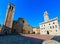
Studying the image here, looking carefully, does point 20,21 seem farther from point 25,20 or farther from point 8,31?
point 8,31

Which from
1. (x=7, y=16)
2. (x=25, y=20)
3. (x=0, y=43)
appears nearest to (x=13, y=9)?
(x=7, y=16)

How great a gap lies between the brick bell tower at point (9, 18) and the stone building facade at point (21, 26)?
3.11 metres

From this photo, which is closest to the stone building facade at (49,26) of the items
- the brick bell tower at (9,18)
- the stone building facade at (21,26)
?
the stone building facade at (21,26)

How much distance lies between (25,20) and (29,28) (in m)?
3.09

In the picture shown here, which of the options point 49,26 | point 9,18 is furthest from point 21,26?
point 49,26

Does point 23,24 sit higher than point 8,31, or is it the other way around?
point 23,24

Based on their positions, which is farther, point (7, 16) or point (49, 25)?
point (49, 25)

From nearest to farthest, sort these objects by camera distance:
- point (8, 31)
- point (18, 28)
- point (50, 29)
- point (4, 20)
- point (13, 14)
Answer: point (8, 31)
point (4, 20)
point (13, 14)
point (18, 28)
point (50, 29)

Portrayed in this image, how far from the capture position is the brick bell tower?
22.4 meters

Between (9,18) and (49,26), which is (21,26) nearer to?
(9,18)

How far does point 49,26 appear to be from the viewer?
3281 centimetres

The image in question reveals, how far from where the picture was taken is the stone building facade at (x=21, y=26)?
26.8m

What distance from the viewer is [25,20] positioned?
2900cm

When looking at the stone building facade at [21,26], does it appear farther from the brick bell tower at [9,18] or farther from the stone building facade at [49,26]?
the stone building facade at [49,26]
